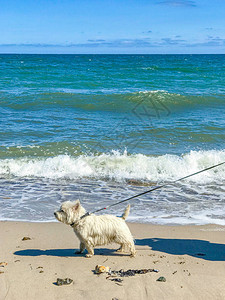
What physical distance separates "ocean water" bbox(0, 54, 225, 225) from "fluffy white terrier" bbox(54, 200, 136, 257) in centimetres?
178

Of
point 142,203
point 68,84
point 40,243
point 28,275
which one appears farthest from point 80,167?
point 68,84

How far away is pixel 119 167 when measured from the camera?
1066 cm

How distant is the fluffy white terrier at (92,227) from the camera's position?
5164mm

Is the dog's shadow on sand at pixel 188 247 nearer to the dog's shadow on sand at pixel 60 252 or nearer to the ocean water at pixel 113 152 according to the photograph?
the dog's shadow on sand at pixel 60 252

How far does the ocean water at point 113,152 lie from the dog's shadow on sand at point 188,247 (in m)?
1.00

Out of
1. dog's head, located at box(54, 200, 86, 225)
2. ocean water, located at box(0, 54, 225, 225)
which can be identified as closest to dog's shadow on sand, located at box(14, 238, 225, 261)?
dog's head, located at box(54, 200, 86, 225)

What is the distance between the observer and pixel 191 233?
624cm

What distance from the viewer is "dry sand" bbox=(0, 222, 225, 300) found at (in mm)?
4293

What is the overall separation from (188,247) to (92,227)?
5.11 ft

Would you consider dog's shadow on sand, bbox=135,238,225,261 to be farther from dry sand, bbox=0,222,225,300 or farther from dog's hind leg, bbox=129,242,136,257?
dog's hind leg, bbox=129,242,136,257

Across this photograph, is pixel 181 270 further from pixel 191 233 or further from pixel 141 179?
pixel 141 179

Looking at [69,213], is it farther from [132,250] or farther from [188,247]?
[188,247]

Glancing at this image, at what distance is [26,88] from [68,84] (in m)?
3.65

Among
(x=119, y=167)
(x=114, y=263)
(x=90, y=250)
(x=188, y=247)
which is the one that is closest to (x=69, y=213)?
(x=90, y=250)
